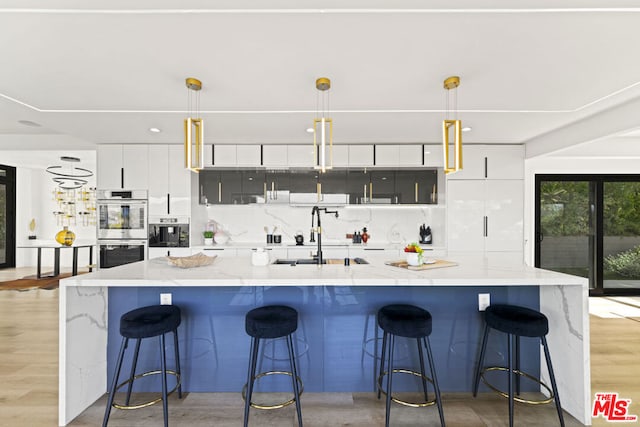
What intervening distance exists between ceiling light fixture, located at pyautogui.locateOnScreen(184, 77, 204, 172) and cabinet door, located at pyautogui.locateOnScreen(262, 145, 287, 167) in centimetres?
132

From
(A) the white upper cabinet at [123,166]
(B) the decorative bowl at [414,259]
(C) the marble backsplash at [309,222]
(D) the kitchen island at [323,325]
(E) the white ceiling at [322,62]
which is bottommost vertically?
(D) the kitchen island at [323,325]

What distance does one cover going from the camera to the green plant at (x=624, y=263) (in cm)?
489

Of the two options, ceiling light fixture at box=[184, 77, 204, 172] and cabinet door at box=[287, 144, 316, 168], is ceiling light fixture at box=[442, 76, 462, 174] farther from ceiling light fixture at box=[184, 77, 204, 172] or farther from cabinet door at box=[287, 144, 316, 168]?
cabinet door at box=[287, 144, 316, 168]

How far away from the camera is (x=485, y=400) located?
2.11 metres

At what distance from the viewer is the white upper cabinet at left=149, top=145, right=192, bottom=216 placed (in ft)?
14.5

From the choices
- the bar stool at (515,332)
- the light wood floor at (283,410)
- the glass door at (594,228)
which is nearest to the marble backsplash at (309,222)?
the glass door at (594,228)

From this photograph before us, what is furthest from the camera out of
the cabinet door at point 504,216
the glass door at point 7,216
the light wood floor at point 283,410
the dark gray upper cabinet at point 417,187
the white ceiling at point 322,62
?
the glass door at point 7,216

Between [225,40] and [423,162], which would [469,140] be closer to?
[423,162]

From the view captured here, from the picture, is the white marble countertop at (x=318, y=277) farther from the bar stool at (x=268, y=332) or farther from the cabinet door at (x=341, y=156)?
the cabinet door at (x=341, y=156)

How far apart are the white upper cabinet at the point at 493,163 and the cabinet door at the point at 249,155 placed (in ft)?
9.53

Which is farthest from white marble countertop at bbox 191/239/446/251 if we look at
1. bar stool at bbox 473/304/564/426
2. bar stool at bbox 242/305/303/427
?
bar stool at bbox 242/305/303/427

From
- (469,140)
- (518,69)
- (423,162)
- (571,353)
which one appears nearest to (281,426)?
(571,353)

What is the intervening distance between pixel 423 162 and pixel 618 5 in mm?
2845

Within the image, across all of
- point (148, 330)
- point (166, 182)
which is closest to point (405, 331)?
point (148, 330)
